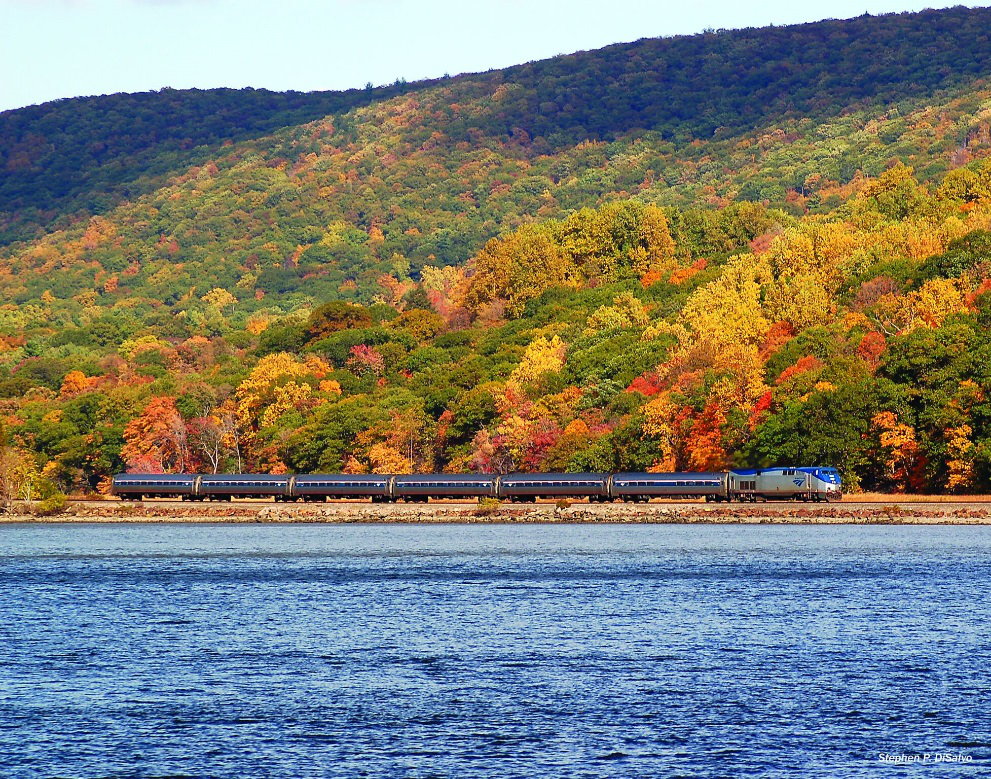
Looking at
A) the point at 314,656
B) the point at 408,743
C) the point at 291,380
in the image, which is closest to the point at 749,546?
the point at 314,656

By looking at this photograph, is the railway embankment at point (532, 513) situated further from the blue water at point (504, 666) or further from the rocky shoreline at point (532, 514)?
the blue water at point (504, 666)

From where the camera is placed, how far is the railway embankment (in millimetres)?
98812

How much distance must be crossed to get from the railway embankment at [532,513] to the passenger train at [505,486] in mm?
1216

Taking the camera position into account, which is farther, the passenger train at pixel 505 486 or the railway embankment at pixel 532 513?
the passenger train at pixel 505 486

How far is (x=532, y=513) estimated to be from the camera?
117125mm

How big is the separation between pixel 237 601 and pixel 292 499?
234ft

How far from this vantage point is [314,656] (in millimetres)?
46125

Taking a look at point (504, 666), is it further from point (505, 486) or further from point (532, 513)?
point (505, 486)

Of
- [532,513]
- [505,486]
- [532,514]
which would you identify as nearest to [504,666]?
[532,514]

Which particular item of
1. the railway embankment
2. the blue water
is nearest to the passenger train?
the railway embankment

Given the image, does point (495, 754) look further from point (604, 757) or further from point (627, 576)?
point (627, 576)

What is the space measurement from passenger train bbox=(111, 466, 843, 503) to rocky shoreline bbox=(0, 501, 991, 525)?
4.55ft

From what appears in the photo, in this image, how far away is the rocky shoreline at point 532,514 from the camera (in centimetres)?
9844

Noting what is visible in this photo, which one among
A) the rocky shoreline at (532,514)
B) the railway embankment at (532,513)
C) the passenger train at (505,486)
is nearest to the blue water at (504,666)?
the railway embankment at (532,513)
